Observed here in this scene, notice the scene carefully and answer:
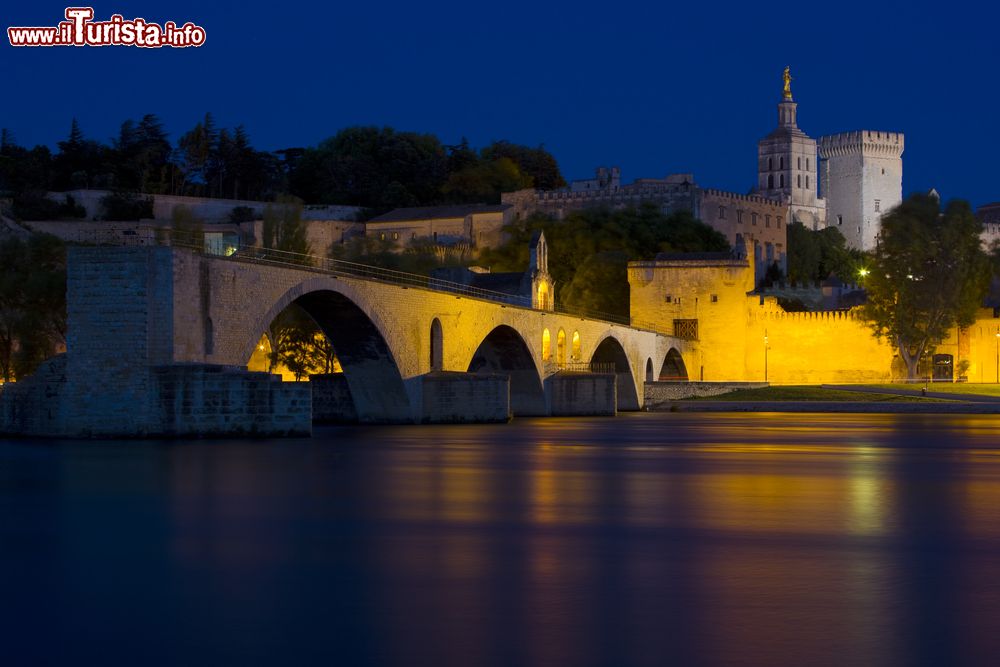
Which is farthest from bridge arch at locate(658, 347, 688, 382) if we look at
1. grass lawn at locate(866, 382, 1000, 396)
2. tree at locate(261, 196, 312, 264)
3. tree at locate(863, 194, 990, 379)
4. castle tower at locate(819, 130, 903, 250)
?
castle tower at locate(819, 130, 903, 250)

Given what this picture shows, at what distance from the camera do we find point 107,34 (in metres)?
46.9

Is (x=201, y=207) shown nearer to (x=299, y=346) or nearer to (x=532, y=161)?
(x=532, y=161)

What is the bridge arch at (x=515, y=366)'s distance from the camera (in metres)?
61.0

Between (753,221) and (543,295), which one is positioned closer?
(543,295)

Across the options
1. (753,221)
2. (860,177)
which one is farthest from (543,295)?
(860,177)

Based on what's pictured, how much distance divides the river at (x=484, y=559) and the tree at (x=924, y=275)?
151 feet

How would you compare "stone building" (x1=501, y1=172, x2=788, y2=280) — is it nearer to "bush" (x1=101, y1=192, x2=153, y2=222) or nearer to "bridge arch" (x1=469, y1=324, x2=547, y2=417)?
"bush" (x1=101, y1=192, x2=153, y2=222)

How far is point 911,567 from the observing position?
16.6 metres

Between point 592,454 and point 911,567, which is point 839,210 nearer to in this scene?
point 592,454

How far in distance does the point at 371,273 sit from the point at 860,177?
95.3 metres

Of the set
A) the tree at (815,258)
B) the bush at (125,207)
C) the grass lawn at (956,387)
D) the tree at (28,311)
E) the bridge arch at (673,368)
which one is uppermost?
the bush at (125,207)

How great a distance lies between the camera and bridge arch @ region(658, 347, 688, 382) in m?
92.8

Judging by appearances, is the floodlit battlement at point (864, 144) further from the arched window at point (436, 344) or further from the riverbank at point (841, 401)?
the arched window at point (436, 344)

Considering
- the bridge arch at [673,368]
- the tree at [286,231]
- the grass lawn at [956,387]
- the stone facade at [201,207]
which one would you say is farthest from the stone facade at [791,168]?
the tree at [286,231]
